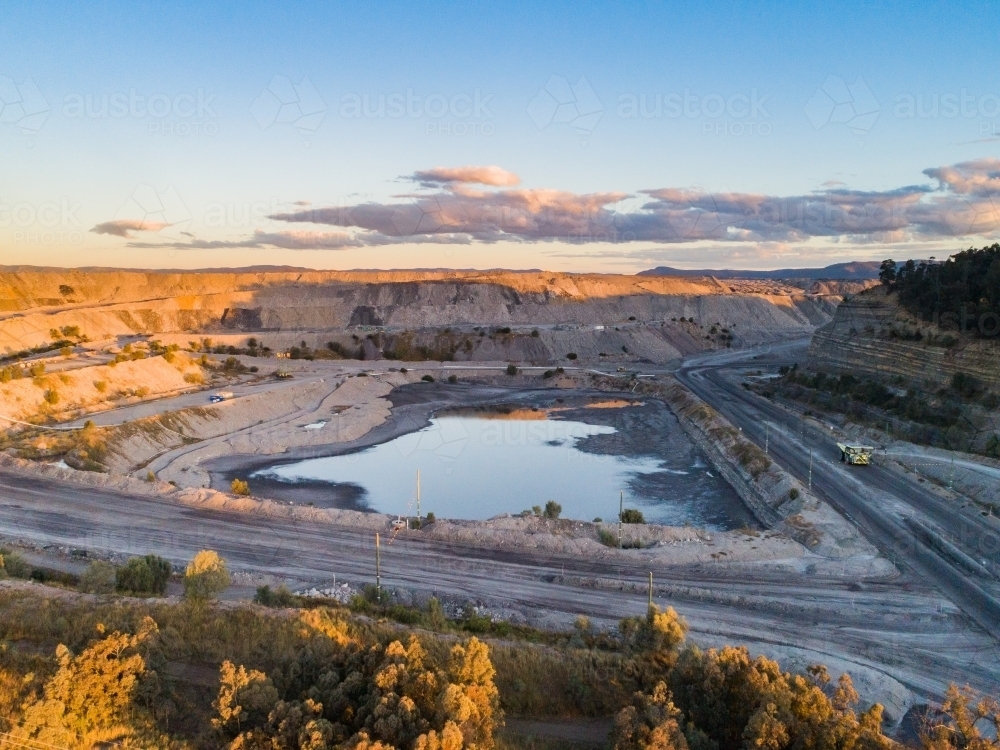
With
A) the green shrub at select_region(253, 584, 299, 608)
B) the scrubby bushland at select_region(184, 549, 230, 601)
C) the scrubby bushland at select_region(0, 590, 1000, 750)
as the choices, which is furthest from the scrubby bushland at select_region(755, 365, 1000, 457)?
the scrubby bushland at select_region(184, 549, 230, 601)

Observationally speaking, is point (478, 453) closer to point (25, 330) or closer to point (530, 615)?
point (530, 615)

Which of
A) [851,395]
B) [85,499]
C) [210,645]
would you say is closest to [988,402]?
[851,395]

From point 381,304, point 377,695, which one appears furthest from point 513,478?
point 381,304

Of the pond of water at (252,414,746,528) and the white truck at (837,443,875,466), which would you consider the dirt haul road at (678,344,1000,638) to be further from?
the pond of water at (252,414,746,528)

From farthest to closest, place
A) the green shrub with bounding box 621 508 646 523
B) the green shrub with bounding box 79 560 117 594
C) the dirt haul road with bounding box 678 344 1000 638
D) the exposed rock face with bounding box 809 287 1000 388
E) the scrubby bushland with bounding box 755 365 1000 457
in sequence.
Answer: the exposed rock face with bounding box 809 287 1000 388 → the scrubby bushland with bounding box 755 365 1000 457 → the green shrub with bounding box 621 508 646 523 → the dirt haul road with bounding box 678 344 1000 638 → the green shrub with bounding box 79 560 117 594

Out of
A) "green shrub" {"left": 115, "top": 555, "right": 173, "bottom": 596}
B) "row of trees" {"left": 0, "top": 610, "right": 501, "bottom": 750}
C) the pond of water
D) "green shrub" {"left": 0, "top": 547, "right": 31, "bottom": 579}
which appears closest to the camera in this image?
"row of trees" {"left": 0, "top": 610, "right": 501, "bottom": 750}

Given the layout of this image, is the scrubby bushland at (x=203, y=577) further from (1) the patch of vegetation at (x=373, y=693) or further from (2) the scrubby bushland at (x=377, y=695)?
(2) the scrubby bushland at (x=377, y=695)

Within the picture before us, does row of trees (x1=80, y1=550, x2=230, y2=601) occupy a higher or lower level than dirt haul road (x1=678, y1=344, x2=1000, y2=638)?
higher
